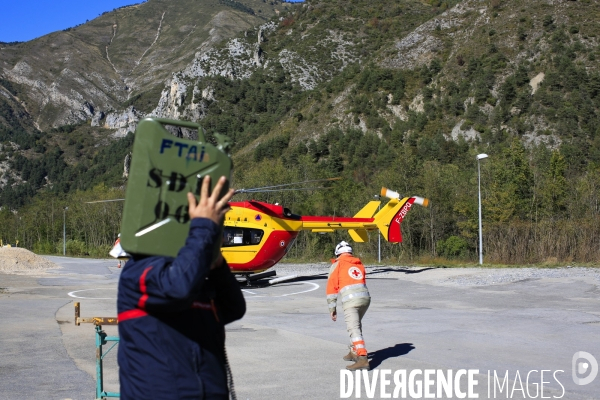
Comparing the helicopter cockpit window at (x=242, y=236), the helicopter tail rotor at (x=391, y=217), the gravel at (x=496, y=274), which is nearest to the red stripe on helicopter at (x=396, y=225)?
the helicopter tail rotor at (x=391, y=217)

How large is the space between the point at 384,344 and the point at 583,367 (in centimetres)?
294

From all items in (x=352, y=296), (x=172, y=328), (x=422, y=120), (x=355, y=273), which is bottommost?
(x=352, y=296)

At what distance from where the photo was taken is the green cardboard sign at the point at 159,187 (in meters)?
2.54

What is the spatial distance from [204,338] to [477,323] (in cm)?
989

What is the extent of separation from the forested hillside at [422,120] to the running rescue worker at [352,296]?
19618 millimetres

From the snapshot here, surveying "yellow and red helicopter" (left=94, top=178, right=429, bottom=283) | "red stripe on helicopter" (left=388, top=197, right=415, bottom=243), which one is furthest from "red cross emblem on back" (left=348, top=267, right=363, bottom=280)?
"red stripe on helicopter" (left=388, top=197, right=415, bottom=243)

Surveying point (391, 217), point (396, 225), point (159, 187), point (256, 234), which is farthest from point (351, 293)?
point (396, 225)

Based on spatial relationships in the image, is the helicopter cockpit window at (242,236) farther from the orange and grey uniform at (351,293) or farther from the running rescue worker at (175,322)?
the running rescue worker at (175,322)

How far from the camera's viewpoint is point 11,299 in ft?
54.6

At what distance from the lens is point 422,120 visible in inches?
2534

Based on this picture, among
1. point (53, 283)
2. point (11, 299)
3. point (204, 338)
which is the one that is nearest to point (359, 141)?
point (53, 283)

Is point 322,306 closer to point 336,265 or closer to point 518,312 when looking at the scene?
point 518,312

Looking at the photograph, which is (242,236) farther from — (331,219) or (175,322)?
(175,322)

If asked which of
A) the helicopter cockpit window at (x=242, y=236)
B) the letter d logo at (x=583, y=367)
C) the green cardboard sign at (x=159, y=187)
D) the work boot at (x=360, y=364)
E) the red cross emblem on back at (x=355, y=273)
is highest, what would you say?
the green cardboard sign at (x=159, y=187)
